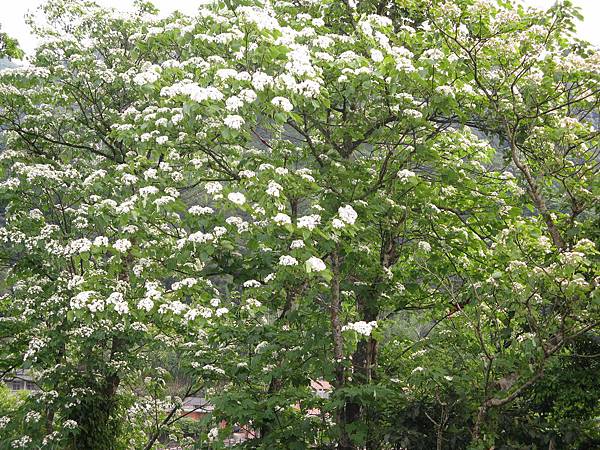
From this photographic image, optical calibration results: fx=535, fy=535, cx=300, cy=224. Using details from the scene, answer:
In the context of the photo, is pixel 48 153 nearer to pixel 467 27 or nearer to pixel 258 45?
pixel 258 45

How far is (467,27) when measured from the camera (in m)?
6.13

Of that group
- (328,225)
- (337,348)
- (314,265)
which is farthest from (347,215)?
(337,348)

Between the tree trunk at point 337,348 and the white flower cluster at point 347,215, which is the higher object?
the white flower cluster at point 347,215

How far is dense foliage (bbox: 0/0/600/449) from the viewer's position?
5.44m

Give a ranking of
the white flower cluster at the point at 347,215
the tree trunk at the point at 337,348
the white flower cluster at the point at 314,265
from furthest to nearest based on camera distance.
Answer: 1. the tree trunk at the point at 337,348
2. the white flower cluster at the point at 347,215
3. the white flower cluster at the point at 314,265

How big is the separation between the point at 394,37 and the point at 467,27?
913 mm

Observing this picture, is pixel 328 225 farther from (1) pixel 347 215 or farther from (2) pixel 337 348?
(2) pixel 337 348

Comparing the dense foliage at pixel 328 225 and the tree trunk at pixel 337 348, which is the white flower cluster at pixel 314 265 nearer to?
the dense foliage at pixel 328 225

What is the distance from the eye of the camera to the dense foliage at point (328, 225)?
5438mm

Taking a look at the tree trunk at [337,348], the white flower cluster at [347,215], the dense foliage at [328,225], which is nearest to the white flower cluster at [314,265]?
the dense foliage at [328,225]

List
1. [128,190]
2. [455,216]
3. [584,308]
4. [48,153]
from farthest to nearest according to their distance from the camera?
[48,153] < [455,216] < [128,190] < [584,308]

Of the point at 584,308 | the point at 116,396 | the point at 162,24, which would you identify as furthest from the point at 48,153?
the point at 584,308

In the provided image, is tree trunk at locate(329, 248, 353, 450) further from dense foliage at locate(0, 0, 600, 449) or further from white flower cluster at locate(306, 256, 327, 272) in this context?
white flower cluster at locate(306, 256, 327, 272)

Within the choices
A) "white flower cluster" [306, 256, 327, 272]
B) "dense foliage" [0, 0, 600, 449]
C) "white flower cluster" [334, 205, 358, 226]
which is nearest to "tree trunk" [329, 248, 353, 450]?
"dense foliage" [0, 0, 600, 449]
